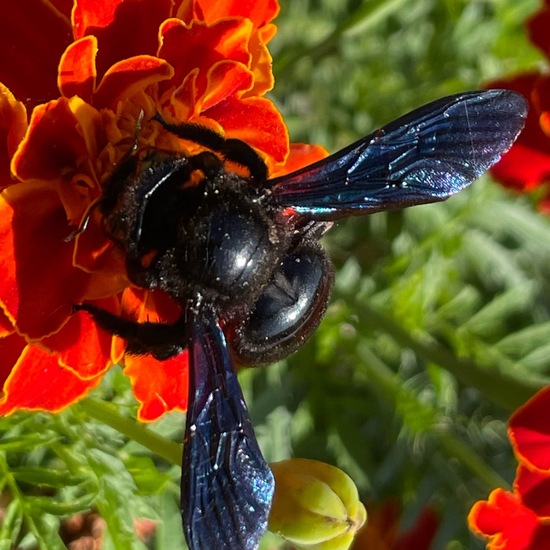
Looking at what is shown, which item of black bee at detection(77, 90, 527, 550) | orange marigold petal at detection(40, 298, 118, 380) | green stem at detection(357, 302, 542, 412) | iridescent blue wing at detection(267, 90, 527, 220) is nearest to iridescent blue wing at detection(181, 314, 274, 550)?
black bee at detection(77, 90, 527, 550)

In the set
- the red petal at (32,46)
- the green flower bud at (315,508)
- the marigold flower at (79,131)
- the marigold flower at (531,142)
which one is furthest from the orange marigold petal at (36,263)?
the marigold flower at (531,142)

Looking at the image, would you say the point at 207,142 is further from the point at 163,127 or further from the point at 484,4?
the point at 484,4

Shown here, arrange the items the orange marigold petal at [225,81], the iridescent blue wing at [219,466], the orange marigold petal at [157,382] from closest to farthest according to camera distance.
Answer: the iridescent blue wing at [219,466] → the orange marigold petal at [225,81] → the orange marigold petal at [157,382]

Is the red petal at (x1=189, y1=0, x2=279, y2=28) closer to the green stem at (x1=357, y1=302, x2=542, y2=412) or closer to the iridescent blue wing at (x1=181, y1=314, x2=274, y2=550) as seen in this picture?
the iridescent blue wing at (x1=181, y1=314, x2=274, y2=550)

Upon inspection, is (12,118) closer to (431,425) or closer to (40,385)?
(40,385)

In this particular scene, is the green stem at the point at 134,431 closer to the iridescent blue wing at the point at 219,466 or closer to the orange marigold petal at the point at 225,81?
the iridescent blue wing at the point at 219,466

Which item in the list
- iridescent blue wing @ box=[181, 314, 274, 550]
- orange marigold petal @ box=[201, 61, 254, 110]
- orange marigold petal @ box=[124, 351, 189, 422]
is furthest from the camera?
orange marigold petal @ box=[124, 351, 189, 422]
